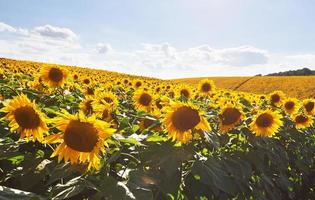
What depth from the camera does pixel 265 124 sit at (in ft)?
18.6

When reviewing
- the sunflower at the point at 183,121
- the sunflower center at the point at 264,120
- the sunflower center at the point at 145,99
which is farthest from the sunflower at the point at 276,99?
the sunflower at the point at 183,121

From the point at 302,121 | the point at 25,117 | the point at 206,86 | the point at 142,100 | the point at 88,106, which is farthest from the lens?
the point at 206,86

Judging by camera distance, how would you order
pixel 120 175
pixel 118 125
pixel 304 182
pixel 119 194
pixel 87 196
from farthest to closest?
1. pixel 304 182
2. pixel 118 125
3. pixel 120 175
4. pixel 87 196
5. pixel 119 194

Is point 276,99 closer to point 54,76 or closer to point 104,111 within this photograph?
point 54,76

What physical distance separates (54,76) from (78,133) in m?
4.12

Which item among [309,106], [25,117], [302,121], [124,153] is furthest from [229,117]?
[309,106]

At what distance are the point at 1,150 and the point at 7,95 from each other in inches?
120

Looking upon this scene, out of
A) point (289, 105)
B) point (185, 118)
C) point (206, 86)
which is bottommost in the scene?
point (289, 105)

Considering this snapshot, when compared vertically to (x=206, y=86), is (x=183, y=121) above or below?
above

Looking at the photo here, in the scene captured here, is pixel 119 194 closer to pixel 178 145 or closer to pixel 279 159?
pixel 178 145

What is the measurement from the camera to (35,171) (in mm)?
3377

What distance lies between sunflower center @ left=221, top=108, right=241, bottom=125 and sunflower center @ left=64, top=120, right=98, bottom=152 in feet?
8.23

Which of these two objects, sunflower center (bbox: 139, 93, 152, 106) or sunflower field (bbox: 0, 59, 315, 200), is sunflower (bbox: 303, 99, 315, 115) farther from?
sunflower center (bbox: 139, 93, 152, 106)

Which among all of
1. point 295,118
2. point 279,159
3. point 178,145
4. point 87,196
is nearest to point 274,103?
point 295,118
